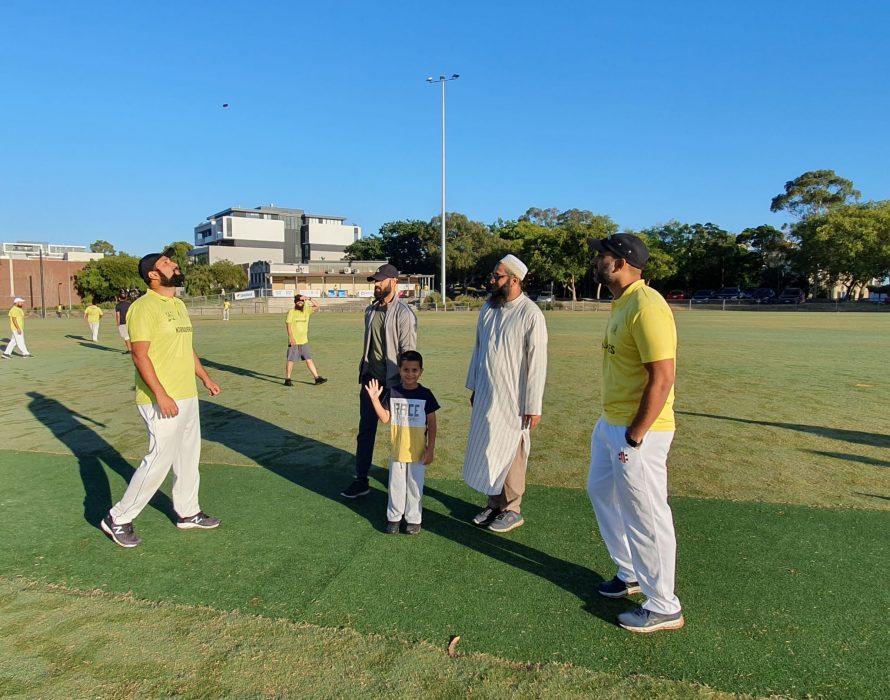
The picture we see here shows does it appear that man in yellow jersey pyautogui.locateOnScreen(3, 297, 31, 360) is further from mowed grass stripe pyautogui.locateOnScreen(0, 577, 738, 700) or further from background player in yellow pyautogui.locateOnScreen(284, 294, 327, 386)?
mowed grass stripe pyautogui.locateOnScreen(0, 577, 738, 700)

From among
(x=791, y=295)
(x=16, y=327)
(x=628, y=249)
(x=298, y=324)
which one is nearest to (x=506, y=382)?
(x=628, y=249)

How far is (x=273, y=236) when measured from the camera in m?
119

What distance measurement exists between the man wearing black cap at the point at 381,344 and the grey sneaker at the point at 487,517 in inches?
45.2

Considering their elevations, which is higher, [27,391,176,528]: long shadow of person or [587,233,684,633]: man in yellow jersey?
[587,233,684,633]: man in yellow jersey

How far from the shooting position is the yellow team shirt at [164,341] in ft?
Answer: 12.4

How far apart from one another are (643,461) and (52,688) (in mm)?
2957

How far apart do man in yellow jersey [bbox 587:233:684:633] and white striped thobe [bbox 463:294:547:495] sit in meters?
0.82

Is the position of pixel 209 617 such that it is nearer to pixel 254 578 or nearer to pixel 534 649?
pixel 254 578

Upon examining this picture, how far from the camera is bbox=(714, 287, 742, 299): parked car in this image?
66.1 m

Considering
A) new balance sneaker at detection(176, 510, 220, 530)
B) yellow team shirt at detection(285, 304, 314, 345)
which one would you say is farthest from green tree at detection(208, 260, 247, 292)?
new balance sneaker at detection(176, 510, 220, 530)

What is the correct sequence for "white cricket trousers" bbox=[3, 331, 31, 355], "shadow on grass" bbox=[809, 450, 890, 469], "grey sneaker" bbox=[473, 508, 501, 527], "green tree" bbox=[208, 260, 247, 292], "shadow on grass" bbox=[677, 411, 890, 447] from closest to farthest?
"grey sneaker" bbox=[473, 508, 501, 527] → "shadow on grass" bbox=[809, 450, 890, 469] → "shadow on grass" bbox=[677, 411, 890, 447] → "white cricket trousers" bbox=[3, 331, 31, 355] → "green tree" bbox=[208, 260, 247, 292]

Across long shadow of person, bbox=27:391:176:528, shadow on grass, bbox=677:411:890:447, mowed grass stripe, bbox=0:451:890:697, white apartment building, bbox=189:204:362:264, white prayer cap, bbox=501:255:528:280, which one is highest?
white apartment building, bbox=189:204:362:264

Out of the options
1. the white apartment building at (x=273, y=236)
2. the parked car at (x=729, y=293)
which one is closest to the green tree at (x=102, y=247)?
the white apartment building at (x=273, y=236)

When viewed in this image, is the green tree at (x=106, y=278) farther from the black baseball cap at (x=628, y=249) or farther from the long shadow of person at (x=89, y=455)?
the black baseball cap at (x=628, y=249)
